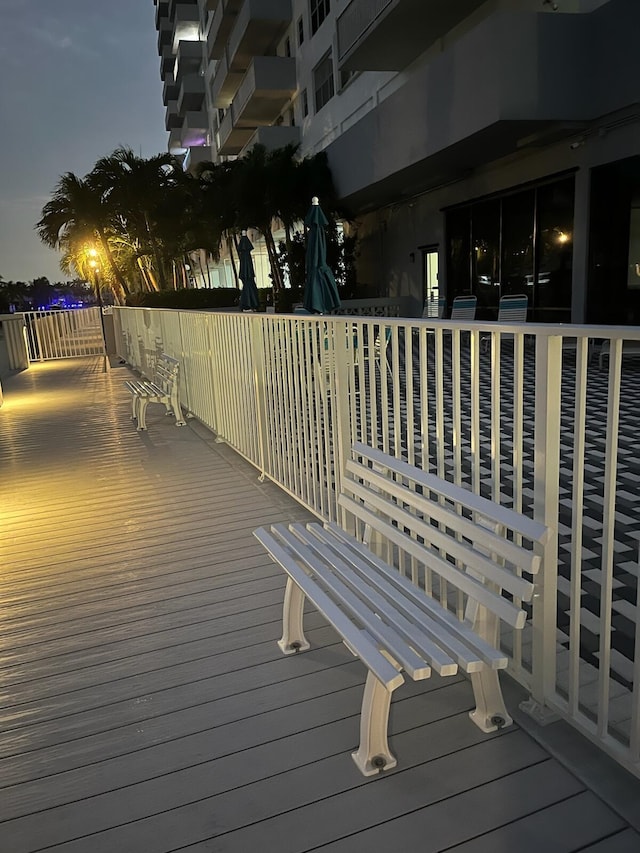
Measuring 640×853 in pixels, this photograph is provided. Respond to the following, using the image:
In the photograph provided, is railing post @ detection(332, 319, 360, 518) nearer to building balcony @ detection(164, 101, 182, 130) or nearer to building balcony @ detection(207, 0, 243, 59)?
building balcony @ detection(207, 0, 243, 59)

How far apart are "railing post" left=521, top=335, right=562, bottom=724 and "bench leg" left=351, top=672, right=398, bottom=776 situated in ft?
1.89

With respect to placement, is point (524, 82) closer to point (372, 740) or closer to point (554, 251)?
point (554, 251)

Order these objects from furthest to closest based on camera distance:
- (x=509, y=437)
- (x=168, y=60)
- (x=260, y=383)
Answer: (x=168, y=60)
(x=509, y=437)
(x=260, y=383)

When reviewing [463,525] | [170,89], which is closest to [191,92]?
[170,89]

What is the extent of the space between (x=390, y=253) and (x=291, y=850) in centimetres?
1864

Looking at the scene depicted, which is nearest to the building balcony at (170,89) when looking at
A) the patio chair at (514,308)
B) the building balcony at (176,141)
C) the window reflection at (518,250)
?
the building balcony at (176,141)

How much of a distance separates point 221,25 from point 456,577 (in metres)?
36.5

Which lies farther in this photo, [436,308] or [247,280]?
[436,308]

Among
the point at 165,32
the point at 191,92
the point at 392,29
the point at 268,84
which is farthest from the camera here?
the point at 165,32

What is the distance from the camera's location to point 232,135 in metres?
32.0

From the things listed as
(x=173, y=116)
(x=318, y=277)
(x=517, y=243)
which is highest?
(x=173, y=116)

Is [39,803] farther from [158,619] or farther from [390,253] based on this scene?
[390,253]

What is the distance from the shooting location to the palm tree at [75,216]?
96.6 feet

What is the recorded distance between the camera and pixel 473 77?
34.9 ft
